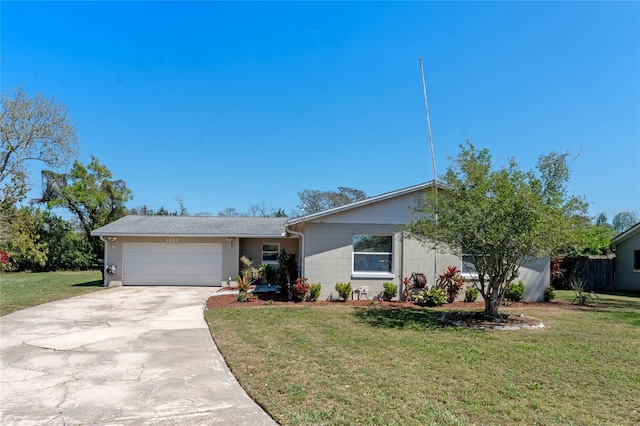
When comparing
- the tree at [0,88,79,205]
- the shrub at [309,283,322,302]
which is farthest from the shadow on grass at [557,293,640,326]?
the tree at [0,88,79,205]

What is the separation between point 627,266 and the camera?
781 inches

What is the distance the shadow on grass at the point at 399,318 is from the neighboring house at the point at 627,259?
15144mm

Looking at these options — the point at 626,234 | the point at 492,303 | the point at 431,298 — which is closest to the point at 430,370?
the point at 492,303

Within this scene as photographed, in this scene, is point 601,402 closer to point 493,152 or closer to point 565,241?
point 565,241

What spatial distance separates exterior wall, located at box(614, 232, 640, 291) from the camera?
63.5ft

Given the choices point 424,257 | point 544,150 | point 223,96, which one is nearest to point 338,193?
point 223,96

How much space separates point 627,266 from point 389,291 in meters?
15.2

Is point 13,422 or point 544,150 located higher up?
point 544,150

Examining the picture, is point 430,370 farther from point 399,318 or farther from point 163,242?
point 163,242

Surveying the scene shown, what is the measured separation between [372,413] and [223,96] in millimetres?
16253

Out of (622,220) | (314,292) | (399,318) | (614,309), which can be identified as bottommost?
(614,309)

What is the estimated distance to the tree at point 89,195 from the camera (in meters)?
28.8

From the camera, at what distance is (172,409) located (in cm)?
421

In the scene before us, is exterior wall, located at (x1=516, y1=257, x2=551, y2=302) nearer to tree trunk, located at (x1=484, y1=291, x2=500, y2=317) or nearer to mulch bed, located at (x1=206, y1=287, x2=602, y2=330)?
mulch bed, located at (x1=206, y1=287, x2=602, y2=330)
